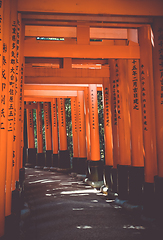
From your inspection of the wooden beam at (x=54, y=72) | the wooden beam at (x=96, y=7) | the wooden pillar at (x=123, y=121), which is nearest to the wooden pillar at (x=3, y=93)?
the wooden beam at (x=96, y=7)

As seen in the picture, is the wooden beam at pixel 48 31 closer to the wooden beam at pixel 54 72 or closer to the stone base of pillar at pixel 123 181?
the wooden beam at pixel 54 72

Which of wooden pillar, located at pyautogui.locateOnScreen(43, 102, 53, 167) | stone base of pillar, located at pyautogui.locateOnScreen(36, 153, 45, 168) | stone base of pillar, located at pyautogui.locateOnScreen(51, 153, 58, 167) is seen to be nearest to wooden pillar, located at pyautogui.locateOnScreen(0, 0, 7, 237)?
stone base of pillar, located at pyautogui.locateOnScreen(51, 153, 58, 167)

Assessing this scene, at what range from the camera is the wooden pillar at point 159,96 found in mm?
4688

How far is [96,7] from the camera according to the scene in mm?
4527

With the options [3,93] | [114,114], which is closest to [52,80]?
[114,114]

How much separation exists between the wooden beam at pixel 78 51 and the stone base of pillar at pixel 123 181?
3.00m

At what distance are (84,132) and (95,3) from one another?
26.8 feet

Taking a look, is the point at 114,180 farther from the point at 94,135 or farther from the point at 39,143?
the point at 39,143

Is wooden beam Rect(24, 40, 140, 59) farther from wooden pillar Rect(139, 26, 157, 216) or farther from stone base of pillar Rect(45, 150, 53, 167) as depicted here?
stone base of pillar Rect(45, 150, 53, 167)

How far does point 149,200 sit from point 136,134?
1584mm

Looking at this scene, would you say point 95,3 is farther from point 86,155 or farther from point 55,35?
point 86,155

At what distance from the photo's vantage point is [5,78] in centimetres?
361

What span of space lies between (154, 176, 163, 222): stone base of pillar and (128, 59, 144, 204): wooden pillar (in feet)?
3.91

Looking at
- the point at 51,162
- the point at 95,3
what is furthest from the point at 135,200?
the point at 51,162
